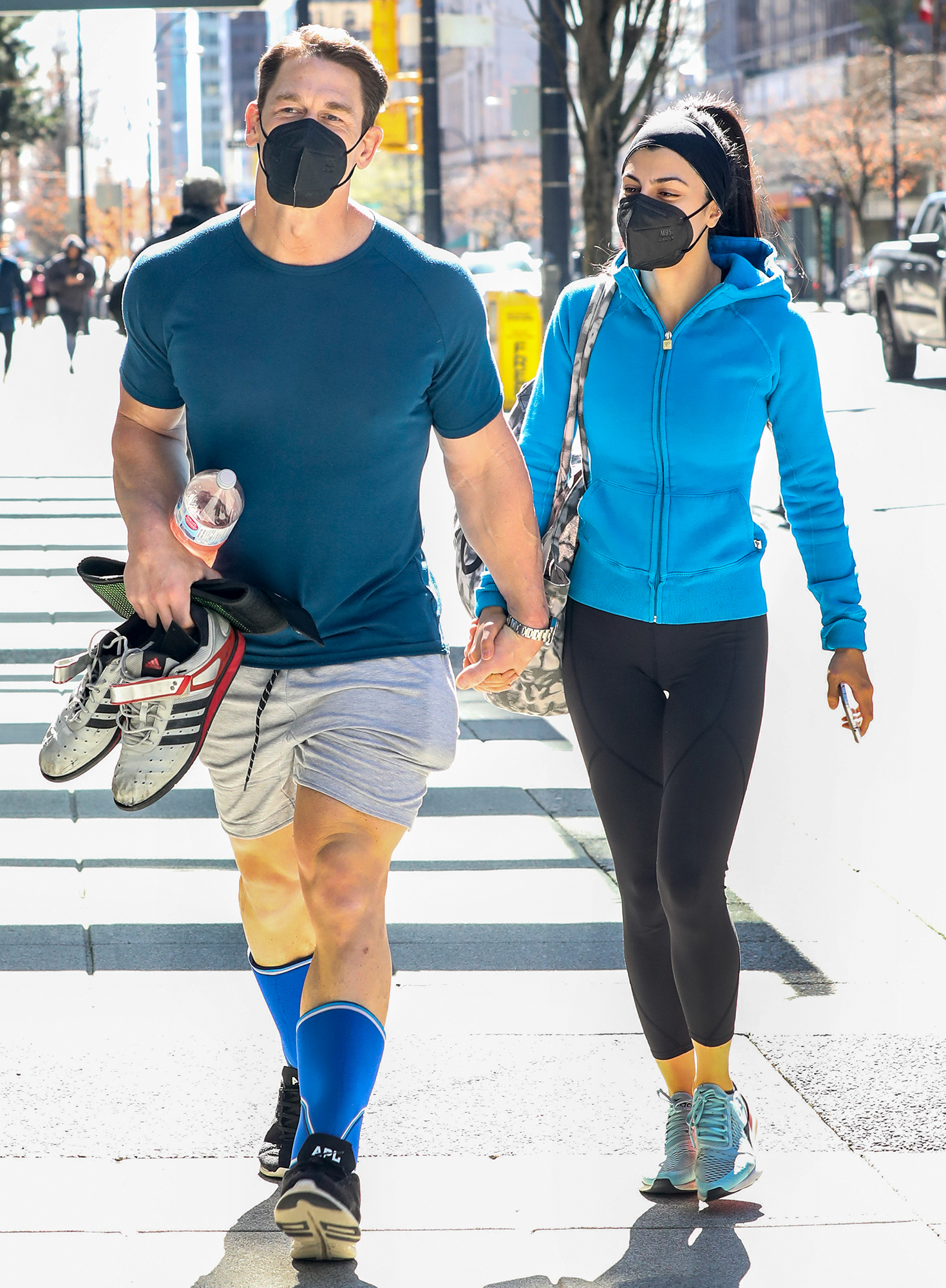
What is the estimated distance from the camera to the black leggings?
10.7ft

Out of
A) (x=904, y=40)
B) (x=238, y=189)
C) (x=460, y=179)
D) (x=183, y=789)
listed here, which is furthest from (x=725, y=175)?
(x=460, y=179)

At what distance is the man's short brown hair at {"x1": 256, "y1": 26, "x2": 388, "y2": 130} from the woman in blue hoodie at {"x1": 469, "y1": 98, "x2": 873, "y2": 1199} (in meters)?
0.51

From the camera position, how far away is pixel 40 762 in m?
3.16

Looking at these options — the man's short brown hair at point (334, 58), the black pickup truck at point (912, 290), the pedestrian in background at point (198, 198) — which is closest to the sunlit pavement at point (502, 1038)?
the man's short brown hair at point (334, 58)

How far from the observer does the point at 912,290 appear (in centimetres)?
2138

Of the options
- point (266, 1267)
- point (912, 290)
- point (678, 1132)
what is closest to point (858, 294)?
point (912, 290)

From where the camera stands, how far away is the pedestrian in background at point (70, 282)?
26.2m

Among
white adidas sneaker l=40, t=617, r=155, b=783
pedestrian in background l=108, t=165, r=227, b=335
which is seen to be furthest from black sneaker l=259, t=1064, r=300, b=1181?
pedestrian in background l=108, t=165, r=227, b=335

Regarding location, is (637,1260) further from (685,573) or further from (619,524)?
(619,524)

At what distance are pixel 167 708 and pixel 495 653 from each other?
65cm

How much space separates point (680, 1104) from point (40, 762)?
51.9 inches

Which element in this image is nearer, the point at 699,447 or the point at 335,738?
the point at 335,738

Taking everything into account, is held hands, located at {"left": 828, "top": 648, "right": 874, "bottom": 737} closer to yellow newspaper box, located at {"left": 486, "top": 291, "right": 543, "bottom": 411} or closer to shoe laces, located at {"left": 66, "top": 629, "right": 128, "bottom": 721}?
shoe laces, located at {"left": 66, "top": 629, "right": 128, "bottom": 721}

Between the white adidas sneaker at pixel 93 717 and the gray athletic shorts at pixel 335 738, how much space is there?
0.22 m
